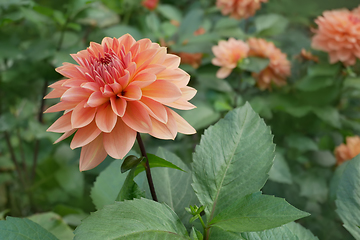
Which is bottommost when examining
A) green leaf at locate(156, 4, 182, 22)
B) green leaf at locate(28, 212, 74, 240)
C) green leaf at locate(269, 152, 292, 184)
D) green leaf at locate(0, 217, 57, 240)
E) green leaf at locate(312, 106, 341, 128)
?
green leaf at locate(28, 212, 74, 240)

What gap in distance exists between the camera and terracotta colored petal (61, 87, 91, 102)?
10.4 inches

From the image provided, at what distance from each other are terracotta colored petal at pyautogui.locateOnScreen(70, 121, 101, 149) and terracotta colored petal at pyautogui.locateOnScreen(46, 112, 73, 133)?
1 cm

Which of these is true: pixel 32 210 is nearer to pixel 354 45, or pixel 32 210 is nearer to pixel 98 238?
pixel 98 238

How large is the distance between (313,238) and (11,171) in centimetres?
94

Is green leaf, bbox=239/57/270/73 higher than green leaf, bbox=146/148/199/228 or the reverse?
higher

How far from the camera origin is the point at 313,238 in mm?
341

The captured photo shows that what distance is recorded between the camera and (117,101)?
0.29 metres

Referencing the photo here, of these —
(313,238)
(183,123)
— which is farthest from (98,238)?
(313,238)

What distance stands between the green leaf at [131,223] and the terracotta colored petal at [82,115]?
82mm

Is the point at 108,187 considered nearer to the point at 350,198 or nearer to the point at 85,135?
the point at 85,135

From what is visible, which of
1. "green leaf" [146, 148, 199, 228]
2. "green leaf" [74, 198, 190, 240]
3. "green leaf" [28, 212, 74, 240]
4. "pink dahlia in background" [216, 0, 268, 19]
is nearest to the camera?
"green leaf" [74, 198, 190, 240]

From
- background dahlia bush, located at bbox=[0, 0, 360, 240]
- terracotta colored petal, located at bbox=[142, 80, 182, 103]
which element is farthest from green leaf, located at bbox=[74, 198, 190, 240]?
terracotta colored petal, located at bbox=[142, 80, 182, 103]

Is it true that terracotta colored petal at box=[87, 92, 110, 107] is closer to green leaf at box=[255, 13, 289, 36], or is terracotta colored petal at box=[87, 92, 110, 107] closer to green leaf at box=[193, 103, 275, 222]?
green leaf at box=[193, 103, 275, 222]

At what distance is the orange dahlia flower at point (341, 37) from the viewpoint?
27.4 inches
